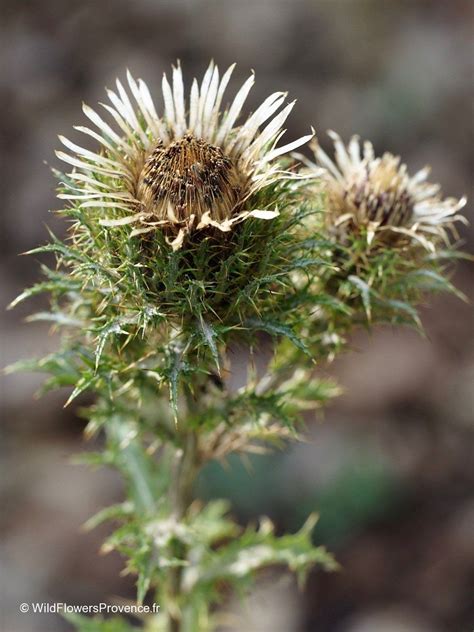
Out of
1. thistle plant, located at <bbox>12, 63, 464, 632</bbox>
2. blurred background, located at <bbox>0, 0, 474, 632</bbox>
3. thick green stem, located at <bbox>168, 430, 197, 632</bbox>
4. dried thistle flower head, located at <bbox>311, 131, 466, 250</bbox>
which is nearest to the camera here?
thistle plant, located at <bbox>12, 63, 464, 632</bbox>

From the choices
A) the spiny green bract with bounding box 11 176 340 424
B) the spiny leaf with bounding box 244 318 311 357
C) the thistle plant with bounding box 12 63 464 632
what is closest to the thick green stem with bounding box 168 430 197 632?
the thistle plant with bounding box 12 63 464 632

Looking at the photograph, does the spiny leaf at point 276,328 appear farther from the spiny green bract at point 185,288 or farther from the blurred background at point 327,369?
the blurred background at point 327,369

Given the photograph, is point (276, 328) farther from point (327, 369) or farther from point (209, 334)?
point (327, 369)

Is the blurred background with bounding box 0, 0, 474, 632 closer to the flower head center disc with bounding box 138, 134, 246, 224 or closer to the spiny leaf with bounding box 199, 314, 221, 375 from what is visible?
the spiny leaf with bounding box 199, 314, 221, 375

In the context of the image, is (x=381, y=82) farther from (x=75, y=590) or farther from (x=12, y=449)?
(x=75, y=590)

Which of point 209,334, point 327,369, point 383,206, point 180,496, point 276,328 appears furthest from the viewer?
point 327,369

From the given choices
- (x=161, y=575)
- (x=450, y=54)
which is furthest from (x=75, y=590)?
(x=450, y=54)

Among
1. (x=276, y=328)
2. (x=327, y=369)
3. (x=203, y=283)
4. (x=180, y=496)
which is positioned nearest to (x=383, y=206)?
(x=276, y=328)
